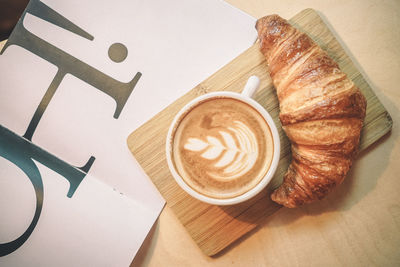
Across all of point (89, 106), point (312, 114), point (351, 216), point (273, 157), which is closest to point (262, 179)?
point (273, 157)

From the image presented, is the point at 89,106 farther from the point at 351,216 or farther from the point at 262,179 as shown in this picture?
the point at 351,216

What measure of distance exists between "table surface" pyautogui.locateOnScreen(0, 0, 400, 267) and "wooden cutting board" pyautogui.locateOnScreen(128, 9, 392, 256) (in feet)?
0.17

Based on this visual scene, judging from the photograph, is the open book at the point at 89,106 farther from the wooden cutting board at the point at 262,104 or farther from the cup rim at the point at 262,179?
the cup rim at the point at 262,179

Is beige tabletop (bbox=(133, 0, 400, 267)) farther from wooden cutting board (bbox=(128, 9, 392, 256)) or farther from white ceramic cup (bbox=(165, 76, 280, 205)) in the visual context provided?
white ceramic cup (bbox=(165, 76, 280, 205))

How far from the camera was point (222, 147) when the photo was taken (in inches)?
28.6

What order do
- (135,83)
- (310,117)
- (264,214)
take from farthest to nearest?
1. (135,83)
2. (264,214)
3. (310,117)

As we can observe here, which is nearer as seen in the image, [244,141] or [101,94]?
[244,141]

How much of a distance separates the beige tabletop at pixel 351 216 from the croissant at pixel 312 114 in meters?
0.16

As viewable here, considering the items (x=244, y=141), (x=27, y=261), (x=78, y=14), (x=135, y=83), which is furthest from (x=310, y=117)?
(x=27, y=261)

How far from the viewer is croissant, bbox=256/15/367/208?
699mm

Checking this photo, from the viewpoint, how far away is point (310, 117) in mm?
702

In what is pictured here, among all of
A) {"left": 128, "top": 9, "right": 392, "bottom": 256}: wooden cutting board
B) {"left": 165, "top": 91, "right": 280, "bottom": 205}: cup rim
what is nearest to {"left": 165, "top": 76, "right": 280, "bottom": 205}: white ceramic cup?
{"left": 165, "top": 91, "right": 280, "bottom": 205}: cup rim

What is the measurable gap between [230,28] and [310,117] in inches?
16.8

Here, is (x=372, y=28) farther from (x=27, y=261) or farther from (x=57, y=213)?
(x=27, y=261)
